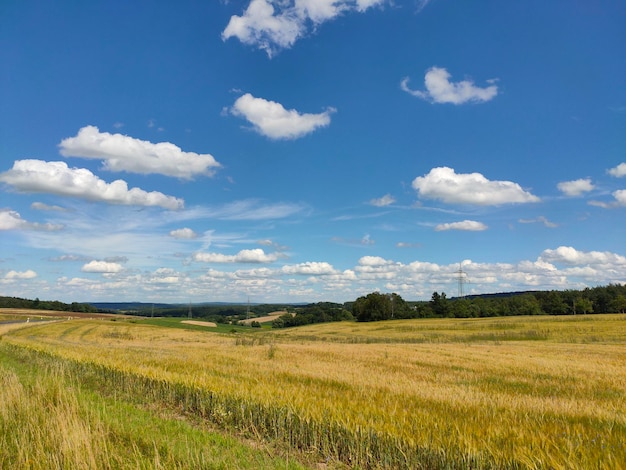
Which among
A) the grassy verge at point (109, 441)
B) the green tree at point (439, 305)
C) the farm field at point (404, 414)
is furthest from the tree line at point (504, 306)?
the grassy verge at point (109, 441)

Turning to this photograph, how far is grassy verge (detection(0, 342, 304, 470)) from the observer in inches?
232

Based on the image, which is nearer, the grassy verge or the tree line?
the grassy verge

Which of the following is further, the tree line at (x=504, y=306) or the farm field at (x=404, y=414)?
the tree line at (x=504, y=306)

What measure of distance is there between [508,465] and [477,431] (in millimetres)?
1159

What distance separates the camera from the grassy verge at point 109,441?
19.4ft

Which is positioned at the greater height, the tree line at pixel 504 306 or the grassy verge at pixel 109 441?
the grassy verge at pixel 109 441

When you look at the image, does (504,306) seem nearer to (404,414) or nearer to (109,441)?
(404,414)

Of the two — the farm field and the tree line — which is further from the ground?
the farm field

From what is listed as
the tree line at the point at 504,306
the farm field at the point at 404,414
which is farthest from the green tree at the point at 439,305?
the farm field at the point at 404,414

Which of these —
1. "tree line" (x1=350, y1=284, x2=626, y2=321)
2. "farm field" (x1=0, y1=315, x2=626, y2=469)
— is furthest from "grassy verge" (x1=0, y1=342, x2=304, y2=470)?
"tree line" (x1=350, y1=284, x2=626, y2=321)

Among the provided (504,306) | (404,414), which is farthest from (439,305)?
(404,414)

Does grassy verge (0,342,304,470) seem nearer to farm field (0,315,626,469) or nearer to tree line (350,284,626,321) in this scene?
farm field (0,315,626,469)

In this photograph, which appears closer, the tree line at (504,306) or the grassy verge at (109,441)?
the grassy verge at (109,441)

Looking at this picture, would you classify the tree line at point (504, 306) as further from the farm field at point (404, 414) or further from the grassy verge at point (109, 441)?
the grassy verge at point (109, 441)
